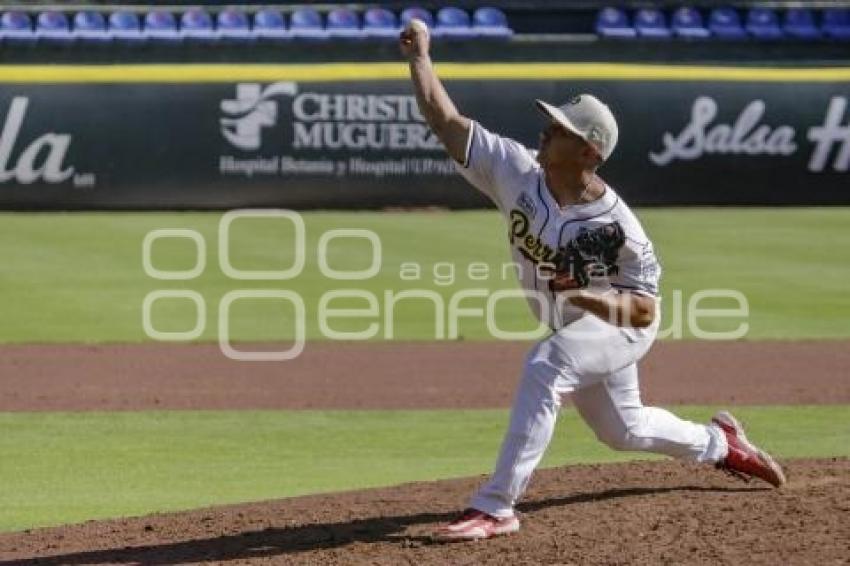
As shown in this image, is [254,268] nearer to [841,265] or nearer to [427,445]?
[841,265]

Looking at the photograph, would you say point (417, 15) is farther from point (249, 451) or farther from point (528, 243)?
point (528, 243)

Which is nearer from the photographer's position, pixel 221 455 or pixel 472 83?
pixel 221 455

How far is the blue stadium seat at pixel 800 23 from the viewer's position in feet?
86.2

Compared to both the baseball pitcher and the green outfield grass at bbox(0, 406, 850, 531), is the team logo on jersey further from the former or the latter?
the green outfield grass at bbox(0, 406, 850, 531)

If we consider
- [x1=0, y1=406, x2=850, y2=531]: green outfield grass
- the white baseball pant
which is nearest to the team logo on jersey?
the white baseball pant

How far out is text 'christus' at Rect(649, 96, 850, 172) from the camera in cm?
2231

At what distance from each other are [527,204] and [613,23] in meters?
20.5

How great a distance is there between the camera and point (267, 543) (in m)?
6.89

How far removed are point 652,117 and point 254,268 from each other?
7.12 m

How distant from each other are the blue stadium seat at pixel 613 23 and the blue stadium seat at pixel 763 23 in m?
1.86

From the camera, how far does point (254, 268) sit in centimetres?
1720

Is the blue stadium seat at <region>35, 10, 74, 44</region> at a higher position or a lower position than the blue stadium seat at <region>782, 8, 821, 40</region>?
lower

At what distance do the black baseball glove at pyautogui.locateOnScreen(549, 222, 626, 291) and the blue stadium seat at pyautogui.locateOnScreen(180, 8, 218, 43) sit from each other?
19.5 meters

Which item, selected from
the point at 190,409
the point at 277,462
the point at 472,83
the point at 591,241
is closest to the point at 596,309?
Answer: the point at 591,241
